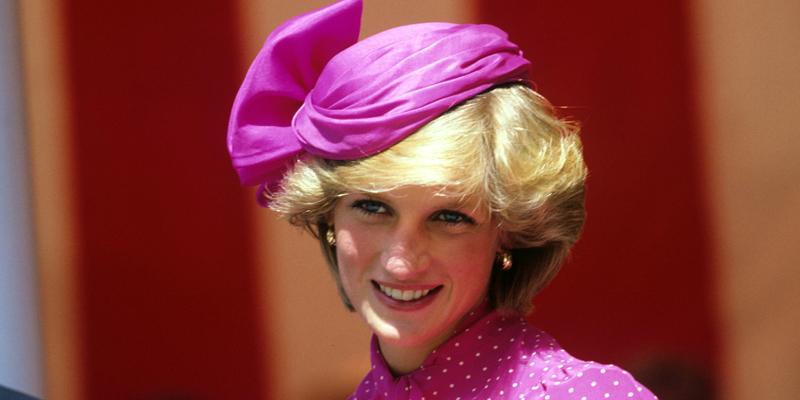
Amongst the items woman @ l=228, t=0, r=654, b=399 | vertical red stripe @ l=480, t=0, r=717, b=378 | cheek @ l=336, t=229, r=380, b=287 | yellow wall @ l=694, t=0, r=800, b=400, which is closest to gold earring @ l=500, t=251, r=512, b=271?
woman @ l=228, t=0, r=654, b=399

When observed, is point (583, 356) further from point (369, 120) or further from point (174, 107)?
point (369, 120)

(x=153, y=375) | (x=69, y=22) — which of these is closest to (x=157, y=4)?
(x=69, y=22)

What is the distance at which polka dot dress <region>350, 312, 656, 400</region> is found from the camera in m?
1.90

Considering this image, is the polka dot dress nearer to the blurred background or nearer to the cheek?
the cheek

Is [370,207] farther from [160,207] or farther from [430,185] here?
[160,207]

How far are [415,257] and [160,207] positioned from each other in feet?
5.46

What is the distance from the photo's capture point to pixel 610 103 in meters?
3.33

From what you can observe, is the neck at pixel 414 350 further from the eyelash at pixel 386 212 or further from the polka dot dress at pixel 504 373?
the eyelash at pixel 386 212

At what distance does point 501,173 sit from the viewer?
1900 mm

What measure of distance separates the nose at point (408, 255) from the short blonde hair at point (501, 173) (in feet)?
0.27

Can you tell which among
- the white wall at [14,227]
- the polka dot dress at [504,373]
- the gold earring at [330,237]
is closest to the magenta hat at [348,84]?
the gold earring at [330,237]

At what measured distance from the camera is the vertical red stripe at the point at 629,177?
3.31m

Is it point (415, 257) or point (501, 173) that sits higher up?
point (501, 173)

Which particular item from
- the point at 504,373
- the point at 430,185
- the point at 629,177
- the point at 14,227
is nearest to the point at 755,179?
the point at 629,177
